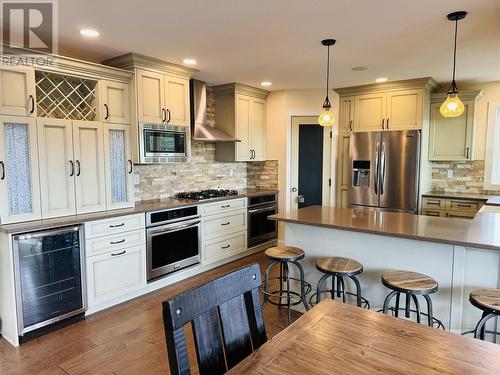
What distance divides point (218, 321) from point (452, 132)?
15.6 feet

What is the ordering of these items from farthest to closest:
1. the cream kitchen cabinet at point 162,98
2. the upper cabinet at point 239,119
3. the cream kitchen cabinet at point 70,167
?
the upper cabinet at point 239,119 → the cream kitchen cabinet at point 162,98 → the cream kitchen cabinet at point 70,167

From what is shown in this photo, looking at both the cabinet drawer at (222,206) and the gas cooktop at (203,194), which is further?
the gas cooktop at (203,194)

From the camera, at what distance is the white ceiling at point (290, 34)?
239cm

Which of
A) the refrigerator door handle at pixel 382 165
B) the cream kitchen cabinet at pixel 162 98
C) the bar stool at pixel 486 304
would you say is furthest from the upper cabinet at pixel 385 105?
the bar stool at pixel 486 304

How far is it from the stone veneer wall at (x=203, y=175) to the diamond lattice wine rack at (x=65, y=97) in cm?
96

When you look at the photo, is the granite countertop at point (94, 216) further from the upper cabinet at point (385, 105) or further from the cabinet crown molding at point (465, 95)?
the cabinet crown molding at point (465, 95)

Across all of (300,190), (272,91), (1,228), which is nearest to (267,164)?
(300,190)

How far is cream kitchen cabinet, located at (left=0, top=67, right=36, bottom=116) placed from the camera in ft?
8.84

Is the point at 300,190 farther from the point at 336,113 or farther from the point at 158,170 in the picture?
the point at 158,170

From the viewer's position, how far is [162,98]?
387 centimetres

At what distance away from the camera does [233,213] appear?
4.63 m

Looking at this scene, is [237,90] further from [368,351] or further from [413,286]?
[368,351]

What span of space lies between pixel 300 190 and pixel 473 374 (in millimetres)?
4410

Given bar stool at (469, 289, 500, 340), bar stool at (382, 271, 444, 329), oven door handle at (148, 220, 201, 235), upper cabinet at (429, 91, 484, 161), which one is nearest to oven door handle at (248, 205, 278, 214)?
oven door handle at (148, 220, 201, 235)
